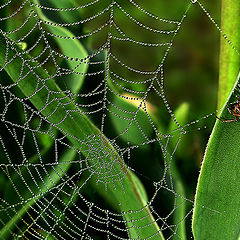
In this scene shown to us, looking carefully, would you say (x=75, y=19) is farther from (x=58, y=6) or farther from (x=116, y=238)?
(x=116, y=238)

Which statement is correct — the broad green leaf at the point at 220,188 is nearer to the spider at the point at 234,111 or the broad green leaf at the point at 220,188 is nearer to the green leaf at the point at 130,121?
the spider at the point at 234,111

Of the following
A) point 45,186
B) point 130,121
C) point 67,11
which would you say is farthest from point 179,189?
point 67,11

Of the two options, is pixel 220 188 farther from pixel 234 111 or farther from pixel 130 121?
pixel 130 121

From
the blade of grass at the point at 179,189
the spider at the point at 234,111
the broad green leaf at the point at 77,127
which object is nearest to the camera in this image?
the spider at the point at 234,111

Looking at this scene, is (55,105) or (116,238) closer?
(55,105)

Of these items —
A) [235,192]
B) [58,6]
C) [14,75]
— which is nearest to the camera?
[235,192]

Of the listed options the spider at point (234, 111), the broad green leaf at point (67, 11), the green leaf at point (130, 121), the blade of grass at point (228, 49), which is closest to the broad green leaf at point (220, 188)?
the spider at point (234, 111)

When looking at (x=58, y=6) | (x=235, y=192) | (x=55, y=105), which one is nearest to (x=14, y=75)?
(x=55, y=105)

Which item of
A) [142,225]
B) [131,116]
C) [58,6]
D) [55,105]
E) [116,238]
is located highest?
[58,6]

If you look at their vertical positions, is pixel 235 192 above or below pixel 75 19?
below
